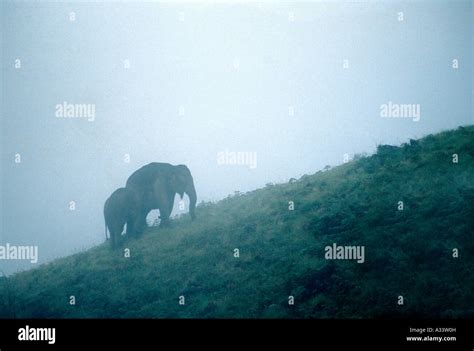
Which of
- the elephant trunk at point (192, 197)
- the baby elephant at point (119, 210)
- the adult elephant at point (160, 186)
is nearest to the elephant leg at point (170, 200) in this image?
the adult elephant at point (160, 186)

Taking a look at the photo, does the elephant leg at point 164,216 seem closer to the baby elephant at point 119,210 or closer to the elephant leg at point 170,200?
the elephant leg at point 170,200

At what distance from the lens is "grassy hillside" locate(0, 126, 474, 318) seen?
410 inches

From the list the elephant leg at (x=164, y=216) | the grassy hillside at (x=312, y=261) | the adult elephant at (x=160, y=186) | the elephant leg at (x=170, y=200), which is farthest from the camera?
the elephant leg at (x=170, y=200)

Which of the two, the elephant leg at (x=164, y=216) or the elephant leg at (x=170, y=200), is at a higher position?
the elephant leg at (x=170, y=200)

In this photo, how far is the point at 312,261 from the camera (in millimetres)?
11289

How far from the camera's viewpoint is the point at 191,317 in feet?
35.7

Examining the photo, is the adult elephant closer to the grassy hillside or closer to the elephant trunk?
the elephant trunk

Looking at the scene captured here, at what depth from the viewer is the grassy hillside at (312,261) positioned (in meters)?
10.4

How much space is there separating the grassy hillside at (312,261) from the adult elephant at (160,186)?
97cm

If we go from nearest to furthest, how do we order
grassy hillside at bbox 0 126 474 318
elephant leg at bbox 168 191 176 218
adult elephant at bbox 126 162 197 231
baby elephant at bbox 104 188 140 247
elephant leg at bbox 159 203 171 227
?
grassy hillside at bbox 0 126 474 318 < baby elephant at bbox 104 188 140 247 < adult elephant at bbox 126 162 197 231 < elephant leg at bbox 159 203 171 227 < elephant leg at bbox 168 191 176 218

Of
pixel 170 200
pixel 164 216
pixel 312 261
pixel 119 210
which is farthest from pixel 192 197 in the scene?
pixel 312 261

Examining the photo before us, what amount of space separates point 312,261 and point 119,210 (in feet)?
21.8

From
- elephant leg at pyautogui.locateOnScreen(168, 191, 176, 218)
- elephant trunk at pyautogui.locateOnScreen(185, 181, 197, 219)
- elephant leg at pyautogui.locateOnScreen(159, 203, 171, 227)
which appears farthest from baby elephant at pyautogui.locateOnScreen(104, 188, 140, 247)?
elephant trunk at pyautogui.locateOnScreen(185, 181, 197, 219)

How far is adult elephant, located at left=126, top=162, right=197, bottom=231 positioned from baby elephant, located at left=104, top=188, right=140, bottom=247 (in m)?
0.24
